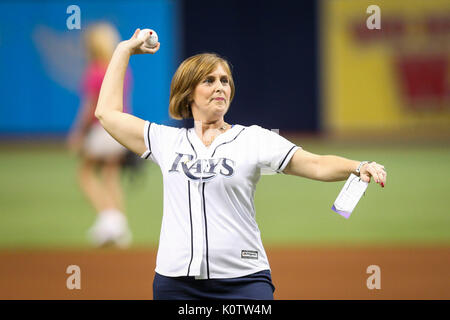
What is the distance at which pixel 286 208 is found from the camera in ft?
37.9

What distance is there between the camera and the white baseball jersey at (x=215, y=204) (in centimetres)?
312

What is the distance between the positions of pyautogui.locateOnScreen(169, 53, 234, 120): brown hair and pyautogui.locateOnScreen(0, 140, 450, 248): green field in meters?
5.25

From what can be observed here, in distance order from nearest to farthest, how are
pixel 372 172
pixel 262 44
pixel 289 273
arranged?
pixel 372 172 → pixel 289 273 → pixel 262 44

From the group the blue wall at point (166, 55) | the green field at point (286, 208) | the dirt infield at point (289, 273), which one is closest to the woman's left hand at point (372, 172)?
the dirt infield at point (289, 273)

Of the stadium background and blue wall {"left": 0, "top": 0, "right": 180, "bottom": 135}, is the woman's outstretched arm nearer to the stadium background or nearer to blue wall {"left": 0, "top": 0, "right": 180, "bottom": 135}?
the stadium background

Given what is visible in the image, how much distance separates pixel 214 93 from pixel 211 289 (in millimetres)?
938

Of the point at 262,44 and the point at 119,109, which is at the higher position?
the point at 262,44

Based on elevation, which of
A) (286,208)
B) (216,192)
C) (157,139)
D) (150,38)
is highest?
(150,38)

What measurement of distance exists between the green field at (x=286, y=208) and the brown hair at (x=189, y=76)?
5247 millimetres

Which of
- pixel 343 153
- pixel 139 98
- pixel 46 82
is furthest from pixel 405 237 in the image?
pixel 46 82

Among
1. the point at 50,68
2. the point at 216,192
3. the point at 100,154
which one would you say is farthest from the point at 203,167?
the point at 50,68

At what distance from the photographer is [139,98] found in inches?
832

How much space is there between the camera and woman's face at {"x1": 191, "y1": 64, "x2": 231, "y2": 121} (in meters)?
3.29

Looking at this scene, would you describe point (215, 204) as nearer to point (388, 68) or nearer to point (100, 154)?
point (100, 154)
